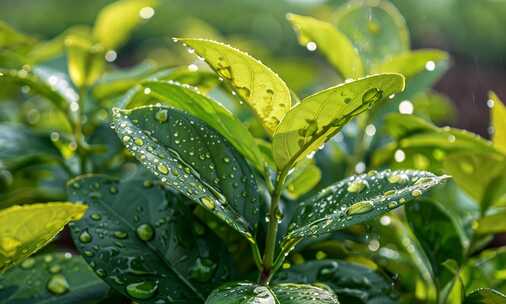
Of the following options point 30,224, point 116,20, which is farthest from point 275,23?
point 30,224

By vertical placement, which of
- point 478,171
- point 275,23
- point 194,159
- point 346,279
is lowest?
point 275,23

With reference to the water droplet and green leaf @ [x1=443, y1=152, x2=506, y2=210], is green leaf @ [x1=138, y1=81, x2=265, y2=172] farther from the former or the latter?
green leaf @ [x1=443, y1=152, x2=506, y2=210]

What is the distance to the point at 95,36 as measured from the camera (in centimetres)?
165

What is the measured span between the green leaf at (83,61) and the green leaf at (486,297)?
31.3 inches

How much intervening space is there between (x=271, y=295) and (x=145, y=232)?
9.0 inches

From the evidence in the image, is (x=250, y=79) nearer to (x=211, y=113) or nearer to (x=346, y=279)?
(x=211, y=113)

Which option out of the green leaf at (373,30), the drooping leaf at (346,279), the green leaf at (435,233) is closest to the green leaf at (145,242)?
the drooping leaf at (346,279)

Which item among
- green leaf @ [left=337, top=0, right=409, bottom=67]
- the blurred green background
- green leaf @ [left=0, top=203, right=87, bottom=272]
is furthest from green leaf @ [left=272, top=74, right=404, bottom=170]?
the blurred green background

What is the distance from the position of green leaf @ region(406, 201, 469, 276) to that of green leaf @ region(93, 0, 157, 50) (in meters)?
0.73

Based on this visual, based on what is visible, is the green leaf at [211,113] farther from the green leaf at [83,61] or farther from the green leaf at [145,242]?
the green leaf at [83,61]

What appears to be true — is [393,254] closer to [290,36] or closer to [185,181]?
[185,181]

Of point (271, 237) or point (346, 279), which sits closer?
point (271, 237)

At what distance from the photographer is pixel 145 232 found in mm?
994

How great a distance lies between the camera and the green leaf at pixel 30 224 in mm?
749
